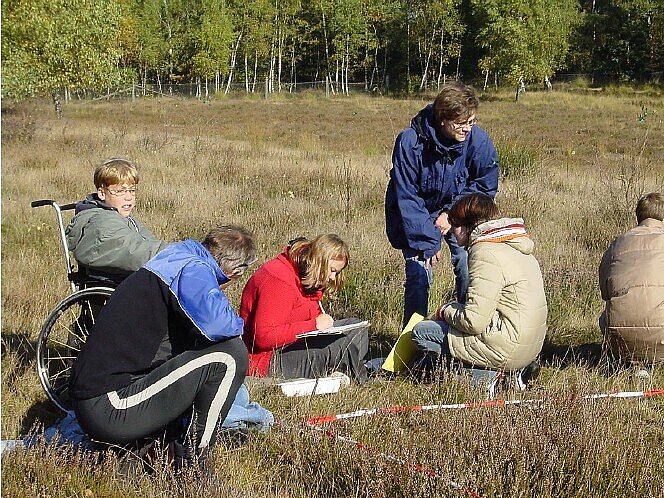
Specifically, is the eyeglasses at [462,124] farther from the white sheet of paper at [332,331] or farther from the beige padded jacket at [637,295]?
the white sheet of paper at [332,331]

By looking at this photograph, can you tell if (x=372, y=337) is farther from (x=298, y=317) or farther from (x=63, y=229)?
(x=63, y=229)

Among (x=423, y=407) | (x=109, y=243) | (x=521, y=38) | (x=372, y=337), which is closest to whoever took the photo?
(x=423, y=407)

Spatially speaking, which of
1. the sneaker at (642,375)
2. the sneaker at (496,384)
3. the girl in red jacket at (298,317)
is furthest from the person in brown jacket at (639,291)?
the girl in red jacket at (298,317)

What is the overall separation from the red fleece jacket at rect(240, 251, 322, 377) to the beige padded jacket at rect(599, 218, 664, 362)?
195 centimetres

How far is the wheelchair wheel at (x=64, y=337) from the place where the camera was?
14.5 ft

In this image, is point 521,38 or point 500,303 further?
point 521,38

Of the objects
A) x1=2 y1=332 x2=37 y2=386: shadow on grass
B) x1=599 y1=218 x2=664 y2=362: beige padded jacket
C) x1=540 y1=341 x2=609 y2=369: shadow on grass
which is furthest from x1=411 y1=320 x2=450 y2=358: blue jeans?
x1=2 y1=332 x2=37 y2=386: shadow on grass

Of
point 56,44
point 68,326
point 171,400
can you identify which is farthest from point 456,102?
point 56,44

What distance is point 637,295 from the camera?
4.94 m

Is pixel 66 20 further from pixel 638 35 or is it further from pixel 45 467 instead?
pixel 638 35

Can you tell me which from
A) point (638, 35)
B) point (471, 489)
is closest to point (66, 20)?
point (471, 489)

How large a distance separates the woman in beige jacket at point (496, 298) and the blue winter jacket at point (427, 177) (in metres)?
0.64

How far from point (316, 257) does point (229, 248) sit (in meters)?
1.22

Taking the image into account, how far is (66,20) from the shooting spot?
25.3 metres
